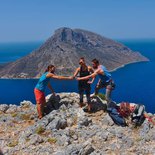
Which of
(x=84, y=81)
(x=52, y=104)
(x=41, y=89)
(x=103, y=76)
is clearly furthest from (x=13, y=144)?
(x=103, y=76)

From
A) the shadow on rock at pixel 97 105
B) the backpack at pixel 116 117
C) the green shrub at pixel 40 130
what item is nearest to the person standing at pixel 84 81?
the shadow on rock at pixel 97 105

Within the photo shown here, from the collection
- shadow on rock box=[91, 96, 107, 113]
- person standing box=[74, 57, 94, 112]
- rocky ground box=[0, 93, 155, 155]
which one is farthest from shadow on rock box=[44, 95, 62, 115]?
shadow on rock box=[91, 96, 107, 113]

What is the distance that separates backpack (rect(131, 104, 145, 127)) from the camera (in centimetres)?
1936

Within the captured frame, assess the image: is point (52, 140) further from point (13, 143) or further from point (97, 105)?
point (97, 105)

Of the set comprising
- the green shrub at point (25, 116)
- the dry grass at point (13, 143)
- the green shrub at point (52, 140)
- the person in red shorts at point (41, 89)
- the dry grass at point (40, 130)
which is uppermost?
the person in red shorts at point (41, 89)

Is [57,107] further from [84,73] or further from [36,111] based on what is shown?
[84,73]

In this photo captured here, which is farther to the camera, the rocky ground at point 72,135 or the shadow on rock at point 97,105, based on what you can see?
the shadow on rock at point 97,105

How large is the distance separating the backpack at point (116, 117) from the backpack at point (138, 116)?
2.10 ft

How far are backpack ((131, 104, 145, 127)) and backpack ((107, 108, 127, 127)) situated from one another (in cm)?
64

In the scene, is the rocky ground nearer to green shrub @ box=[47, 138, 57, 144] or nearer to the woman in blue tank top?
green shrub @ box=[47, 138, 57, 144]

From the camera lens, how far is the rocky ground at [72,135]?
15656 mm

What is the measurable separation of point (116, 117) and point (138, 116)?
1377 millimetres

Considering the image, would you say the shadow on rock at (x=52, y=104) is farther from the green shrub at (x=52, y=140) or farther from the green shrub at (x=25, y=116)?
the green shrub at (x=52, y=140)

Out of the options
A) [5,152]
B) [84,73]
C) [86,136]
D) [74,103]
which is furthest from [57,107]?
[5,152]
